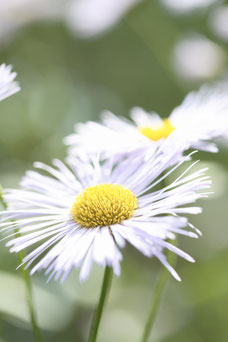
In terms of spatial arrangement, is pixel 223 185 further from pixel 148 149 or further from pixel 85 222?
pixel 85 222

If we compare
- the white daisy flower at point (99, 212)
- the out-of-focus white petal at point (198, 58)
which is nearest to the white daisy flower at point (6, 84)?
the white daisy flower at point (99, 212)

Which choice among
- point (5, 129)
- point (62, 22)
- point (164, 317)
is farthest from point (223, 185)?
point (62, 22)

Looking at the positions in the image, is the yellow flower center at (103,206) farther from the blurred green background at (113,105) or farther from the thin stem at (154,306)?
the blurred green background at (113,105)

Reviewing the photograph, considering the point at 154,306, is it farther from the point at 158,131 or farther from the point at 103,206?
the point at 158,131

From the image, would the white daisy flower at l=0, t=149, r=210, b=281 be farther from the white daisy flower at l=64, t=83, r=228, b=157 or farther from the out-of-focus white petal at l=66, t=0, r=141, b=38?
the out-of-focus white petal at l=66, t=0, r=141, b=38

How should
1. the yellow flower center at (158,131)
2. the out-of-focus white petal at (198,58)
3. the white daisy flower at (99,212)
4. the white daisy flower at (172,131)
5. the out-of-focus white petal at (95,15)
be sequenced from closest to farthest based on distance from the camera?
the white daisy flower at (99,212), the white daisy flower at (172,131), the yellow flower center at (158,131), the out-of-focus white petal at (198,58), the out-of-focus white petal at (95,15)

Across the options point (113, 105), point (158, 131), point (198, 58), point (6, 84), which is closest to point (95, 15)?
point (113, 105)
